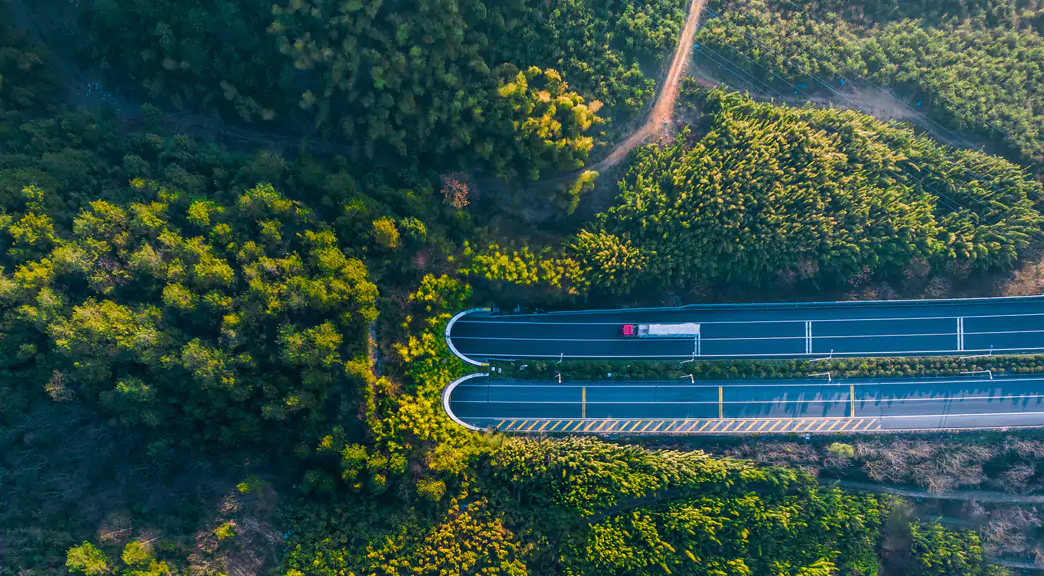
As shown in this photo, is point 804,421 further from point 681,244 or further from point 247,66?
point 247,66

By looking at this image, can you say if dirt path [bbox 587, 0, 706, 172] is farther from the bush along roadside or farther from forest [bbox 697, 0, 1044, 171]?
the bush along roadside

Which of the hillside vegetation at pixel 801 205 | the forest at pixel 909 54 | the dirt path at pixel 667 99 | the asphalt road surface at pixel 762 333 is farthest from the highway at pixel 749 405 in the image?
the forest at pixel 909 54

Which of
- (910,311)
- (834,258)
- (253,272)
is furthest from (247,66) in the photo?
(910,311)

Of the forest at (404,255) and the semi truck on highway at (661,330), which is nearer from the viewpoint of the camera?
the forest at (404,255)

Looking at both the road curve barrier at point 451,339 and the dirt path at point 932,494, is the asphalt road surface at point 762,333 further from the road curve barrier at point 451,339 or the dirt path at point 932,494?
the dirt path at point 932,494

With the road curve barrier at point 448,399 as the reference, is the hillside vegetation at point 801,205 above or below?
above

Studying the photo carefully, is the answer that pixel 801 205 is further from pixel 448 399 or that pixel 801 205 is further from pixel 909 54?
pixel 448 399

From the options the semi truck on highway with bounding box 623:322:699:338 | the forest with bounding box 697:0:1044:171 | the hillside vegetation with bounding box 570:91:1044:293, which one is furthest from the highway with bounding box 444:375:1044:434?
the forest with bounding box 697:0:1044:171

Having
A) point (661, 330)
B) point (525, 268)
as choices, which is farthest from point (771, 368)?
point (525, 268)
